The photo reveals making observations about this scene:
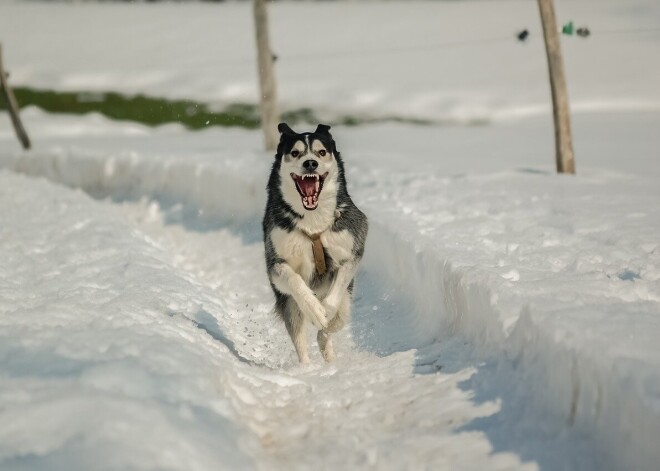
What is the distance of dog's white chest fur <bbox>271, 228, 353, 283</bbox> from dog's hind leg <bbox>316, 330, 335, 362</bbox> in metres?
0.61

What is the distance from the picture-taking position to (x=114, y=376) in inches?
251

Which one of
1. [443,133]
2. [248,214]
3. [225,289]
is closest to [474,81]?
[443,133]

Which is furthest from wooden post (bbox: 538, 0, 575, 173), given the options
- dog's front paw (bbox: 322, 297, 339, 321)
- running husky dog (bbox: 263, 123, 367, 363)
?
dog's front paw (bbox: 322, 297, 339, 321)

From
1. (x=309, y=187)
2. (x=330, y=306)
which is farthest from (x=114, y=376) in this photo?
(x=309, y=187)

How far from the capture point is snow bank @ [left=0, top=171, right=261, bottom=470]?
5379mm

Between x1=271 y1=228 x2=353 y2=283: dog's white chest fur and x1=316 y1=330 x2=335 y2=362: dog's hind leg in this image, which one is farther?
x1=316 y1=330 x2=335 y2=362: dog's hind leg

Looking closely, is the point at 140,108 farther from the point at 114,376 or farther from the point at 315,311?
the point at 114,376

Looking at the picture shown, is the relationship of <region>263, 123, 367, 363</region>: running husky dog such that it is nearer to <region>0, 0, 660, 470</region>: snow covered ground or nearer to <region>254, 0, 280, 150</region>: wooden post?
<region>0, 0, 660, 470</region>: snow covered ground

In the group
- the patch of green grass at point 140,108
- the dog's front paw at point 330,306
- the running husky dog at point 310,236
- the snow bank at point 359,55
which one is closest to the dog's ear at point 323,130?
the running husky dog at point 310,236

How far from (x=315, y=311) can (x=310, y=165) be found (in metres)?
1.29

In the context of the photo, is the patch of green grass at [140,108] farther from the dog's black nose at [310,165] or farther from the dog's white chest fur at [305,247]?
the dog's black nose at [310,165]

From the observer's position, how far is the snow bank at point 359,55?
4453cm

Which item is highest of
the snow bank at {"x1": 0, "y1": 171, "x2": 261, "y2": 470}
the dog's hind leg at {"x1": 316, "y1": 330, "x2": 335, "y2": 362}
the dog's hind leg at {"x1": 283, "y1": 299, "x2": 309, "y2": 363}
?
the snow bank at {"x1": 0, "y1": 171, "x2": 261, "y2": 470}

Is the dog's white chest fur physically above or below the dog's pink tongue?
below
